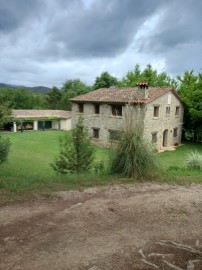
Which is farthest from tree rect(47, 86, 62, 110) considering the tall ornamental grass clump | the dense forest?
the tall ornamental grass clump

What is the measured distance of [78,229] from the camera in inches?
164

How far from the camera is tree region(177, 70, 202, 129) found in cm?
2588

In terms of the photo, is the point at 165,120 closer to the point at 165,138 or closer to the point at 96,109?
the point at 165,138

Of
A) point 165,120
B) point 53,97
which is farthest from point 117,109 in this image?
point 53,97

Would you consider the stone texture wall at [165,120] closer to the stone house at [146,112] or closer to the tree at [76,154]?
the stone house at [146,112]

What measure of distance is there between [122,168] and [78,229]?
3.58 m

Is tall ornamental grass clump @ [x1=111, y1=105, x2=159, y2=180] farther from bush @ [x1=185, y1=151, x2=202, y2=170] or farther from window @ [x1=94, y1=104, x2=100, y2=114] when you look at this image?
window @ [x1=94, y1=104, x2=100, y2=114]

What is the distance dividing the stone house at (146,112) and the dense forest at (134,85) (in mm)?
1530

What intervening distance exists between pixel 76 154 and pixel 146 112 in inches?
537

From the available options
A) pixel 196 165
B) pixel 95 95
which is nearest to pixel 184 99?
pixel 95 95

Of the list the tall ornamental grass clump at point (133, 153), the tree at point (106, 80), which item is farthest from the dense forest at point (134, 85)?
the tall ornamental grass clump at point (133, 153)

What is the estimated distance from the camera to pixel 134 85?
3531cm

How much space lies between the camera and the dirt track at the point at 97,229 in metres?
3.38

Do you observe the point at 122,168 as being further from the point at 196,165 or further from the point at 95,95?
the point at 95,95
